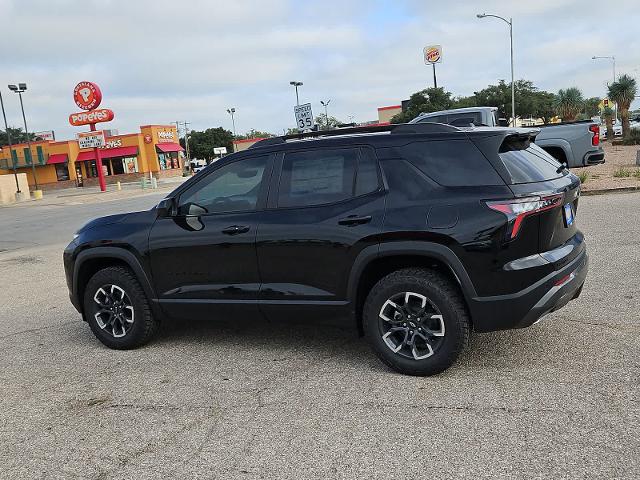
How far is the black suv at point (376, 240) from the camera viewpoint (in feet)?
12.8

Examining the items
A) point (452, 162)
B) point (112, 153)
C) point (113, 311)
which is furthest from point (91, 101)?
point (452, 162)

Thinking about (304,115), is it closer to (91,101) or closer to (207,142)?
(91,101)

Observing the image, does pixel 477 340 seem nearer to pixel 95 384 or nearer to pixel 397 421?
pixel 397 421

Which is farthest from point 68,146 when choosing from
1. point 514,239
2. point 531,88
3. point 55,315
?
point 514,239

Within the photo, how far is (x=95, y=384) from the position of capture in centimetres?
458

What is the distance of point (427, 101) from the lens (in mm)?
59125

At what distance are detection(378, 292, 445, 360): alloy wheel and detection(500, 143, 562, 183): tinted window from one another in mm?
1054

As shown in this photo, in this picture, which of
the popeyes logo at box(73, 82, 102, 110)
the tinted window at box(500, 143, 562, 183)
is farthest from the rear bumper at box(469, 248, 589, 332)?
the popeyes logo at box(73, 82, 102, 110)

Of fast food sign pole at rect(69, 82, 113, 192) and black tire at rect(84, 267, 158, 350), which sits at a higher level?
fast food sign pole at rect(69, 82, 113, 192)

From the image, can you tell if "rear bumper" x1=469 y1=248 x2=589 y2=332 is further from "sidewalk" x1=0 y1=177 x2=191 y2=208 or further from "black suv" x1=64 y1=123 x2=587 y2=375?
"sidewalk" x1=0 y1=177 x2=191 y2=208

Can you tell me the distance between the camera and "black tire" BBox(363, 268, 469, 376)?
13.2 feet

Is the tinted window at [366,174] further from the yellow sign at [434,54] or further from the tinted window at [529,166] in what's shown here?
the yellow sign at [434,54]

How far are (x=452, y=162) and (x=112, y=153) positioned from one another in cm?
6617

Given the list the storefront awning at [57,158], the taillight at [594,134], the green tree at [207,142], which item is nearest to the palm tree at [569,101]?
the taillight at [594,134]
